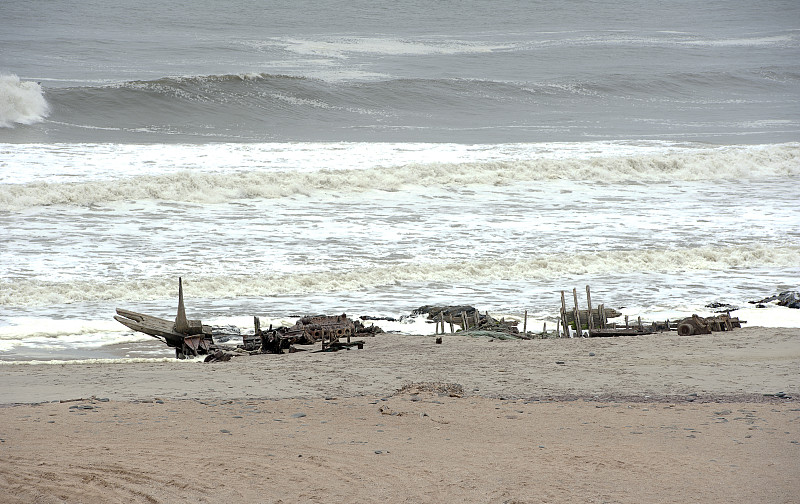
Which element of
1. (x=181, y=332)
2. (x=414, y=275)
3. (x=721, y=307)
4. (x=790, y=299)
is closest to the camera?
(x=181, y=332)

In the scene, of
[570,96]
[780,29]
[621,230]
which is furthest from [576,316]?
[780,29]

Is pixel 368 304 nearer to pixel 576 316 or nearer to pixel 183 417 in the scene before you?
pixel 576 316

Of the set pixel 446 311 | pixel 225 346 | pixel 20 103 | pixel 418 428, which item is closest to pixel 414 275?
pixel 446 311

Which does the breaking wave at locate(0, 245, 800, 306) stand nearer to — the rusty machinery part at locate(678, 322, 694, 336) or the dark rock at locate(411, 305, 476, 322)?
the dark rock at locate(411, 305, 476, 322)

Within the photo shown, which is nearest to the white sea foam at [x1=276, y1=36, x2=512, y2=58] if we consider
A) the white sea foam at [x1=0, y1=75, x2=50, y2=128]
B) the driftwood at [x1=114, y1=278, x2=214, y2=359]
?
the white sea foam at [x1=0, y1=75, x2=50, y2=128]

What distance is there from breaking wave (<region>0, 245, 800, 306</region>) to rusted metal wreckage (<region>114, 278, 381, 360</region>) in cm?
304

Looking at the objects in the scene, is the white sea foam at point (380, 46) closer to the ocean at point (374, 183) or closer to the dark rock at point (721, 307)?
the ocean at point (374, 183)

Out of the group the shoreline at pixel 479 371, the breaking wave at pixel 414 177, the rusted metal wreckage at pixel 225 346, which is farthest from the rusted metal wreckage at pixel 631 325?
the breaking wave at pixel 414 177

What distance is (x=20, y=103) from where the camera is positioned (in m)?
32.0

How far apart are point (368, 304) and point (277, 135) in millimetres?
19125

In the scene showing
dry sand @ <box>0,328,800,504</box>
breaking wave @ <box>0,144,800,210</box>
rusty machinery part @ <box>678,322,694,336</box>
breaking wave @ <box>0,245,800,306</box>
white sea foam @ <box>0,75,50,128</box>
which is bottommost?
dry sand @ <box>0,328,800,504</box>

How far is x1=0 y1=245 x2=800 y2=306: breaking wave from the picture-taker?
1309 centimetres

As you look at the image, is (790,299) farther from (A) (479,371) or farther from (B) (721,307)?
(A) (479,371)

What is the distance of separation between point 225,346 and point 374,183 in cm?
1324
